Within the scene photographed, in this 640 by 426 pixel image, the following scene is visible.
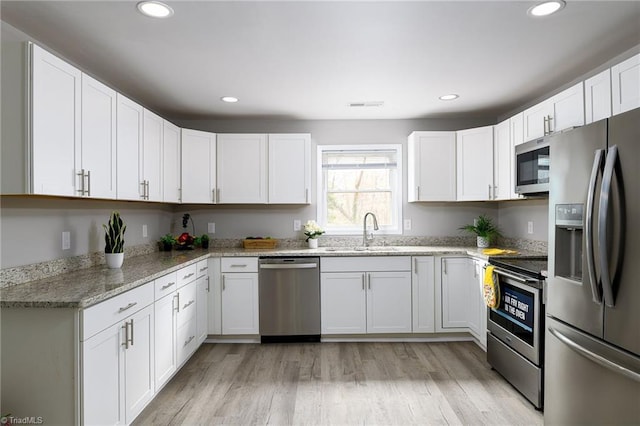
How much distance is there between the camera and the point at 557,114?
269 centimetres

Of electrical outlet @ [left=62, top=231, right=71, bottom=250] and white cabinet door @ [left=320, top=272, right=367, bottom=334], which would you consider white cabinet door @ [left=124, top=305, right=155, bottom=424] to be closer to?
electrical outlet @ [left=62, top=231, right=71, bottom=250]

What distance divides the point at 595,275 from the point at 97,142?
283cm

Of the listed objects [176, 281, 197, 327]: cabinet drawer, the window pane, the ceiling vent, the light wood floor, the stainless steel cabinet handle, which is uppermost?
the ceiling vent

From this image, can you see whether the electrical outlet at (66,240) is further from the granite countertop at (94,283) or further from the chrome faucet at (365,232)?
the chrome faucet at (365,232)

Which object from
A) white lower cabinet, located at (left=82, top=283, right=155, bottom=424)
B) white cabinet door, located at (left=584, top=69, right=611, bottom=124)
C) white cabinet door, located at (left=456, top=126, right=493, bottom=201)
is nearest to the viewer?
white lower cabinet, located at (left=82, top=283, right=155, bottom=424)

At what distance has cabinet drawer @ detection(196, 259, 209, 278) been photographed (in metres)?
3.32

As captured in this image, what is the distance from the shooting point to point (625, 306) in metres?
1.52

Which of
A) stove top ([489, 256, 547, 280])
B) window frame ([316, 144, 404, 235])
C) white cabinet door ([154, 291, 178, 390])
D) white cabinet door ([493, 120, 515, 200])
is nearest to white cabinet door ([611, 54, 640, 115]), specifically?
stove top ([489, 256, 547, 280])

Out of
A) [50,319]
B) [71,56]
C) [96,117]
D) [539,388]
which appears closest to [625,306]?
[539,388]

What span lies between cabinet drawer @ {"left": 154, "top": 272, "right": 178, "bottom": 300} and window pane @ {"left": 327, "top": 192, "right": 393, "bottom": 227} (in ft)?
6.73

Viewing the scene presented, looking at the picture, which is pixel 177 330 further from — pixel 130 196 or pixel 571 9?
pixel 571 9

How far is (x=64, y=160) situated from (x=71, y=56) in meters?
1.01

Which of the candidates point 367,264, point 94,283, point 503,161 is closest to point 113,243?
point 94,283

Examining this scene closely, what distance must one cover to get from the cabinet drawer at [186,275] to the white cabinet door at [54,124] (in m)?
1.06
